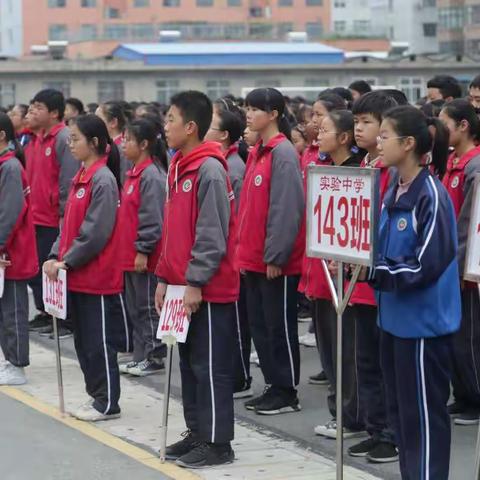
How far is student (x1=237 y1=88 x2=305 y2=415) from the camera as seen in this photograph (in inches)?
332

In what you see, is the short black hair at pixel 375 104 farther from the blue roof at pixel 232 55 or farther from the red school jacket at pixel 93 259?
the blue roof at pixel 232 55

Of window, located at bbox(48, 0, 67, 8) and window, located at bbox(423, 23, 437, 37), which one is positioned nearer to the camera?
window, located at bbox(423, 23, 437, 37)

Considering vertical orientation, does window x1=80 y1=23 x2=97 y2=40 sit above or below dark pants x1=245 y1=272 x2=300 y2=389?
below

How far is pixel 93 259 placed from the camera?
8352 millimetres

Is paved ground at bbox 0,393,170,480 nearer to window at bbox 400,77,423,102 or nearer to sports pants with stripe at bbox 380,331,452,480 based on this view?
sports pants with stripe at bbox 380,331,452,480

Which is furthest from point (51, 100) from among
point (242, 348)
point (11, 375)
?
point (242, 348)

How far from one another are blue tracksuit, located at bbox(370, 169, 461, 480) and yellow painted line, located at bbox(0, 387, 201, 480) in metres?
1.45

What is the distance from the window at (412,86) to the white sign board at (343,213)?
52.9 m

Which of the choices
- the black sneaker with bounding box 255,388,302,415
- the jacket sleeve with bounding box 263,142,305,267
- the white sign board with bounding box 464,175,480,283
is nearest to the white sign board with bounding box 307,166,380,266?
the white sign board with bounding box 464,175,480,283

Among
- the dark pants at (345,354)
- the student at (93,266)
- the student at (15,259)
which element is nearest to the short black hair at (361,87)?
the student at (15,259)

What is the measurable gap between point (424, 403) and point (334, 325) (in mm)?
1855

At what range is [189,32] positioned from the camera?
89.8 m

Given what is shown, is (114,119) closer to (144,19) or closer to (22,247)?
(22,247)

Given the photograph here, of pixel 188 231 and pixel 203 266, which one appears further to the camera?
pixel 188 231
